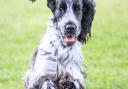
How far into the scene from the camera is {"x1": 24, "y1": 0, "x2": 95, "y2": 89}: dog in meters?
9.51

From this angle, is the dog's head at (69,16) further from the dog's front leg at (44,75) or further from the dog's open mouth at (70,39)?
the dog's front leg at (44,75)

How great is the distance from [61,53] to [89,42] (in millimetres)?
8813

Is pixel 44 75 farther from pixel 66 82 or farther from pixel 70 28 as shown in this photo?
pixel 70 28

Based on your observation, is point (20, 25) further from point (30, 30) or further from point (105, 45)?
point (105, 45)

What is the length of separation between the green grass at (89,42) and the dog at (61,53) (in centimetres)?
318

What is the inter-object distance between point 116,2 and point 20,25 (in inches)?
268

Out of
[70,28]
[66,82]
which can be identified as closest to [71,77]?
[66,82]

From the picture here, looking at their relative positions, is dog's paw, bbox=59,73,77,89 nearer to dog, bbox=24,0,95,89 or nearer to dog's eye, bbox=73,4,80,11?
dog, bbox=24,0,95,89

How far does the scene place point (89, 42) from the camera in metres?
18.4

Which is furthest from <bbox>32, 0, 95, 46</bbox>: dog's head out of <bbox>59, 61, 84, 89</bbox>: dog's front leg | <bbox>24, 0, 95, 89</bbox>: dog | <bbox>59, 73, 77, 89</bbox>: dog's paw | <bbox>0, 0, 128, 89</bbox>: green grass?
<bbox>0, 0, 128, 89</bbox>: green grass

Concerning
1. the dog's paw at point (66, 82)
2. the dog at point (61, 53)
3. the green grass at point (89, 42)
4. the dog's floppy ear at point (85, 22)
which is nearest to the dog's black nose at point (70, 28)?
the dog at point (61, 53)

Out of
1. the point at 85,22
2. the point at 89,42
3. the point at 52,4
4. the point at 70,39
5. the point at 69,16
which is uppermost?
the point at 52,4

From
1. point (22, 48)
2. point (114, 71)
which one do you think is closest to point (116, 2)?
point (22, 48)

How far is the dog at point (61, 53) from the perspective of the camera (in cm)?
951
